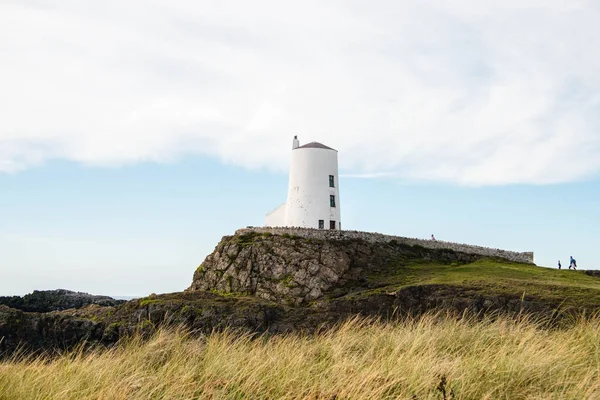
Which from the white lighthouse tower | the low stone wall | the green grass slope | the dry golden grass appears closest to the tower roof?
the white lighthouse tower

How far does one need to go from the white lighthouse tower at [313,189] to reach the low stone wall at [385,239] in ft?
13.9

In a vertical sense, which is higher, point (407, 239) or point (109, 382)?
point (407, 239)

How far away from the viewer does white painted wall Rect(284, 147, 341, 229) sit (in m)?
45.1

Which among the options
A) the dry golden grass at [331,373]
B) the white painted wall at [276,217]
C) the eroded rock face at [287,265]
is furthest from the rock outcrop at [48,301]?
the dry golden grass at [331,373]

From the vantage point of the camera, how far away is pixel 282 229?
40344 mm

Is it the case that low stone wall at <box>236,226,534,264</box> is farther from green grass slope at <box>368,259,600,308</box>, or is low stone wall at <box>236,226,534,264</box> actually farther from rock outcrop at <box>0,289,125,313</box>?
rock outcrop at <box>0,289,125,313</box>

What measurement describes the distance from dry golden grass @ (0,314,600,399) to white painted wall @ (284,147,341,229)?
35.3 m

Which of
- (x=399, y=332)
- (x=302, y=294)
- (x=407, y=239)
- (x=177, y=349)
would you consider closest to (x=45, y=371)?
(x=177, y=349)

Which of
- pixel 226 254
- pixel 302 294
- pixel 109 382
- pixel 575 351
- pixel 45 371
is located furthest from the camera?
pixel 226 254

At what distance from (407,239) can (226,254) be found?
12795 mm

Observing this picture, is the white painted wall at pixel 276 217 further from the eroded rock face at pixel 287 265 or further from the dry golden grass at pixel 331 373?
the dry golden grass at pixel 331 373

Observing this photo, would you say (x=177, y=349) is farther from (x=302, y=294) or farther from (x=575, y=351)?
(x=302, y=294)

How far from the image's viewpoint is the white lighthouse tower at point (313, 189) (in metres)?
45.1

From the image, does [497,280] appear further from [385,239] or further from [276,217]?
[276,217]
